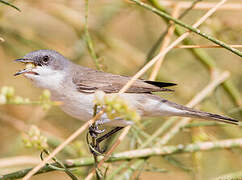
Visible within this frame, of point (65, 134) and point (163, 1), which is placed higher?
point (163, 1)

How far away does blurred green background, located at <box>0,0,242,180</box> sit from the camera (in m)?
3.19

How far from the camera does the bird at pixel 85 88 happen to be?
93.4 inches

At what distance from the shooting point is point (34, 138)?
4.40ft

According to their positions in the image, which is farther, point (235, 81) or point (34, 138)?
point (235, 81)

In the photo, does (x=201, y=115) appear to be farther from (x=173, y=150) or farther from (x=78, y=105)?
(x=78, y=105)

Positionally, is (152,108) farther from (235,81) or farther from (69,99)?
(235,81)

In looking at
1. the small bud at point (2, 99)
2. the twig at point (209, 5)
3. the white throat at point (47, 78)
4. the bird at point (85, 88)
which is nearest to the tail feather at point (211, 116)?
the bird at point (85, 88)

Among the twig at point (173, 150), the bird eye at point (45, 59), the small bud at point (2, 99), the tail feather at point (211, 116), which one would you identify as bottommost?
the small bud at point (2, 99)

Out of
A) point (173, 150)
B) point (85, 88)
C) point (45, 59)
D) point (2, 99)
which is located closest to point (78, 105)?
point (85, 88)

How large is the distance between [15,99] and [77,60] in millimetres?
2440

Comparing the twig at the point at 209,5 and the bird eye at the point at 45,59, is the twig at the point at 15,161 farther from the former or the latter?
the twig at the point at 209,5

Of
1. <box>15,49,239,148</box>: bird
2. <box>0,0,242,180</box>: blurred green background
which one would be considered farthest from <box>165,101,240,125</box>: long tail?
<box>0,0,242,180</box>: blurred green background

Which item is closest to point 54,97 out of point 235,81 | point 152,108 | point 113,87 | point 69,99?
point 69,99

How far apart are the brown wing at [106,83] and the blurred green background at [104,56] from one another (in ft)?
1.28
